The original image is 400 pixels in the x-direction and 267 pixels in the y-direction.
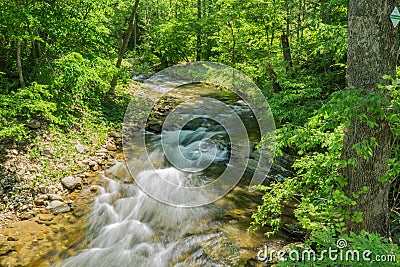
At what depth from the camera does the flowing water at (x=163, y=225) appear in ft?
15.0

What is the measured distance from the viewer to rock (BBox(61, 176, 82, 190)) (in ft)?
20.2

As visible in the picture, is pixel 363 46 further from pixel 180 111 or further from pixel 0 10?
pixel 180 111

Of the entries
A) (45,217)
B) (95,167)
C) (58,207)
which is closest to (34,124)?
(95,167)

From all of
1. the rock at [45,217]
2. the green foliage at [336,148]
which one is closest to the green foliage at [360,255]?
the green foliage at [336,148]

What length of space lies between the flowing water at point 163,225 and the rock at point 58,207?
54cm

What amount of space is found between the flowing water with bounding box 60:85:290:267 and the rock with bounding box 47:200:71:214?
21.1 inches

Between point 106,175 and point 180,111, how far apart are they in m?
5.61

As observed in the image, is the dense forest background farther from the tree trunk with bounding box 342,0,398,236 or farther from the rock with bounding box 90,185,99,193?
the rock with bounding box 90,185,99,193

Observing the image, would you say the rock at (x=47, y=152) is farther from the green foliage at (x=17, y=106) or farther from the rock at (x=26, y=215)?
the rock at (x=26, y=215)

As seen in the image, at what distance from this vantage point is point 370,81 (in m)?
2.62

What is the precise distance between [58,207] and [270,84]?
6.77 metres

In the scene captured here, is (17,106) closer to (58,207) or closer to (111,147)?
(58,207)

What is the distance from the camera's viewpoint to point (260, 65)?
30.5 ft

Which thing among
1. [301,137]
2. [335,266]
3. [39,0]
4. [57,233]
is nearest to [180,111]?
[39,0]
